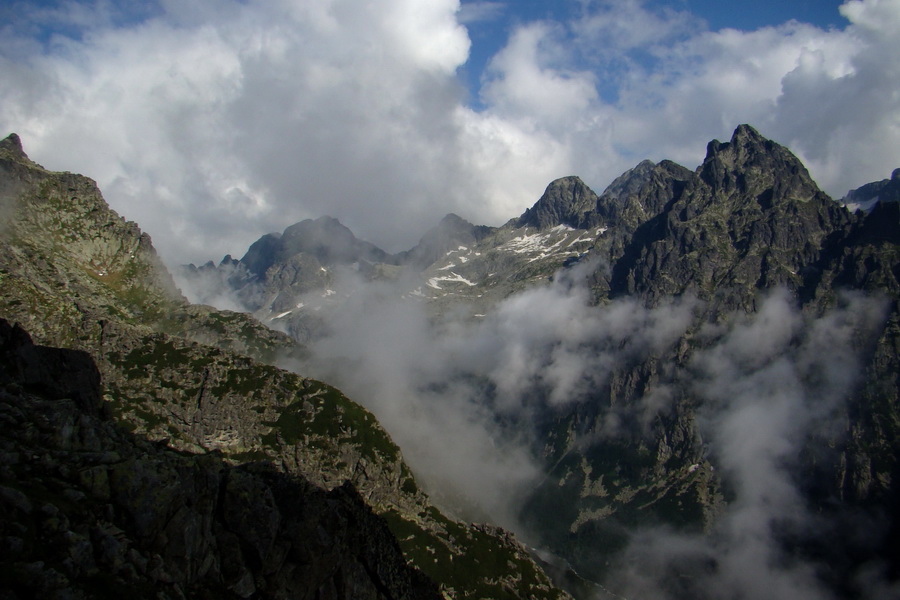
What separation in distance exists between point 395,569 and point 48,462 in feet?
168

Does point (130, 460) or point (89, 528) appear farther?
point (130, 460)

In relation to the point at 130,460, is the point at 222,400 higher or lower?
higher

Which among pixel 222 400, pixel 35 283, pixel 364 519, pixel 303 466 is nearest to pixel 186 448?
pixel 222 400

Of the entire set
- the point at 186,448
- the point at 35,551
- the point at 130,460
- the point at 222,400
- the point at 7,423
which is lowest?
the point at 35,551

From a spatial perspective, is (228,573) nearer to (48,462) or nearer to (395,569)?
(48,462)

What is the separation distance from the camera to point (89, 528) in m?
28.5

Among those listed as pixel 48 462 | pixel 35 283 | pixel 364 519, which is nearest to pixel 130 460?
pixel 48 462

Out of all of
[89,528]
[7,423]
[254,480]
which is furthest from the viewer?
[254,480]

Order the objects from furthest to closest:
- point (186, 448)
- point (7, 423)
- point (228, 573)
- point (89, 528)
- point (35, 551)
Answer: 1. point (186, 448)
2. point (228, 573)
3. point (7, 423)
4. point (89, 528)
5. point (35, 551)

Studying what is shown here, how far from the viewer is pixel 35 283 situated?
165250mm

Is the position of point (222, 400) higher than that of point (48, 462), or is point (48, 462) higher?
point (222, 400)

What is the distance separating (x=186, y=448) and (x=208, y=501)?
14039cm

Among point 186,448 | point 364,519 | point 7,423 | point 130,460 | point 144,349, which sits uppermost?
point 144,349

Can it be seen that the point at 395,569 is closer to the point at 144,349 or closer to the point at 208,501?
the point at 208,501
